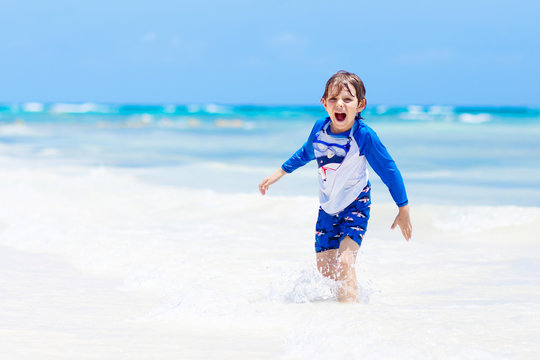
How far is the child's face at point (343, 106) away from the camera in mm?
3537

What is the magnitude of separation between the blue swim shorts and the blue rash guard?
40 millimetres

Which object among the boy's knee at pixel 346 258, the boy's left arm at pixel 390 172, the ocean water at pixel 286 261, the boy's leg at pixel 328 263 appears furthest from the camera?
the boy's leg at pixel 328 263

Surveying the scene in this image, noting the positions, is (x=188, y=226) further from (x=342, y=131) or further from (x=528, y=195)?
(x=528, y=195)

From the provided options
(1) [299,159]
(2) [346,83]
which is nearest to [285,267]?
(1) [299,159]

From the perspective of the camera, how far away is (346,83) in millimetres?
3543

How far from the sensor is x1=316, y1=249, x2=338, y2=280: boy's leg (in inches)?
149

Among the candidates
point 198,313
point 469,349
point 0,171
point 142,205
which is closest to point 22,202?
point 142,205

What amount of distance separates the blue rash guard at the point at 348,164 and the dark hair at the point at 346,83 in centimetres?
15

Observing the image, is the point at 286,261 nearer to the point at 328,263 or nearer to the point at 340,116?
the point at 328,263

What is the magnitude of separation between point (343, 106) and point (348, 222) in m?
0.63

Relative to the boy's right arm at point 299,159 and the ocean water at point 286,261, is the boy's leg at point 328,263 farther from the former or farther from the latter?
the boy's right arm at point 299,159

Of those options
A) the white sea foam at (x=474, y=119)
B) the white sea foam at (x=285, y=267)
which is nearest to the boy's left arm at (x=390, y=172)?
the white sea foam at (x=285, y=267)

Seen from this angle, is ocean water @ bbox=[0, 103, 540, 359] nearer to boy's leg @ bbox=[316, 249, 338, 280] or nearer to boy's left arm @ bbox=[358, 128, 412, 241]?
boy's leg @ bbox=[316, 249, 338, 280]

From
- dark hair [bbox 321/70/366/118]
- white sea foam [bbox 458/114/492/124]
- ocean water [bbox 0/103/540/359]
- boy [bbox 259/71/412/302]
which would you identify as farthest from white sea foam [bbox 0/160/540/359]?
white sea foam [bbox 458/114/492/124]
